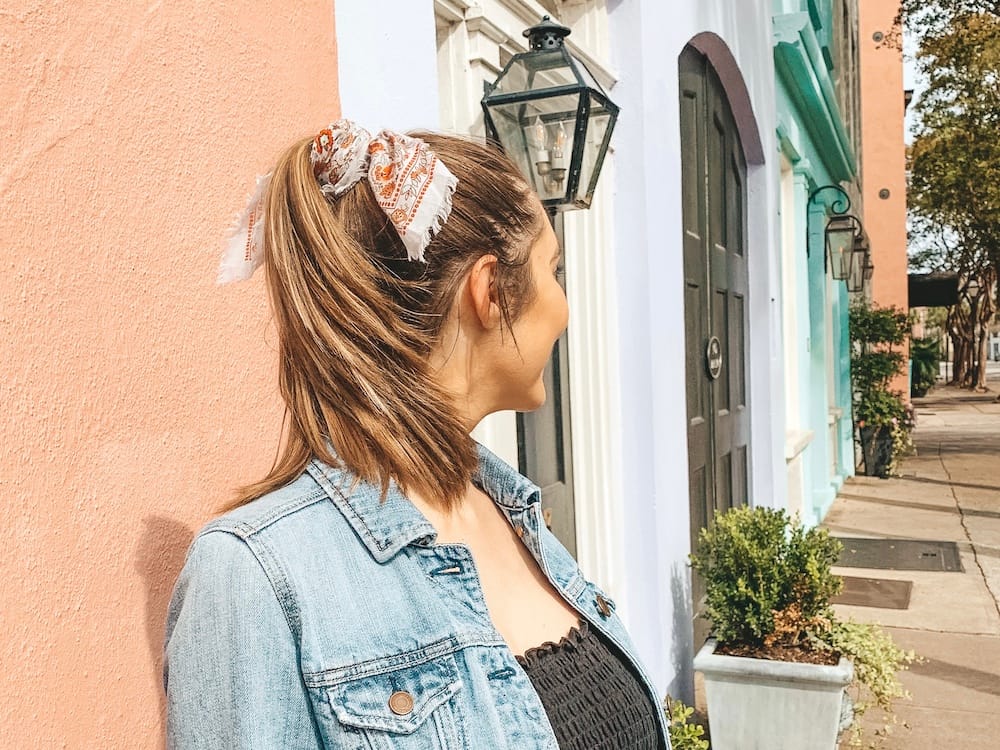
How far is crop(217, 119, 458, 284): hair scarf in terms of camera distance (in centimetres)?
121

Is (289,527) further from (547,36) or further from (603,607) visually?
(547,36)

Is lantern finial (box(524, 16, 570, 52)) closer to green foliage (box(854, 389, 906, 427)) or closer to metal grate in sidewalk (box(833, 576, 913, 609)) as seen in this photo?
metal grate in sidewalk (box(833, 576, 913, 609))

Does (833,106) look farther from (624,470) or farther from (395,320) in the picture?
(395,320)

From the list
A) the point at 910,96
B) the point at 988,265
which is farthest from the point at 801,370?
the point at 988,265

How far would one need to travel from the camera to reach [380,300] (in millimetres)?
1232

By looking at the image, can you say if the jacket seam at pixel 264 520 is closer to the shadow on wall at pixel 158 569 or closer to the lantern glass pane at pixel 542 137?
the shadow on wall at pixel 158 569

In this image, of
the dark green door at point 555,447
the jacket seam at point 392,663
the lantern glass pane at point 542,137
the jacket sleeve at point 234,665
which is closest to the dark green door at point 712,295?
the dark green door at point 555,447

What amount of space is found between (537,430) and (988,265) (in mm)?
29058

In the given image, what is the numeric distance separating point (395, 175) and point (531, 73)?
1.55 meters

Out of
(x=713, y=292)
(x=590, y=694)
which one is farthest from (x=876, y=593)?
(x=590, y=694)

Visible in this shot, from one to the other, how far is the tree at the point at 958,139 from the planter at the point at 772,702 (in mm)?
9377

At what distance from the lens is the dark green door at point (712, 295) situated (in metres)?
4.76

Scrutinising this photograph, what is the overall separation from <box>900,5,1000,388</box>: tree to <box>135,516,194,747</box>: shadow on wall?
1141 centimetres

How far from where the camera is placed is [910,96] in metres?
23.6
